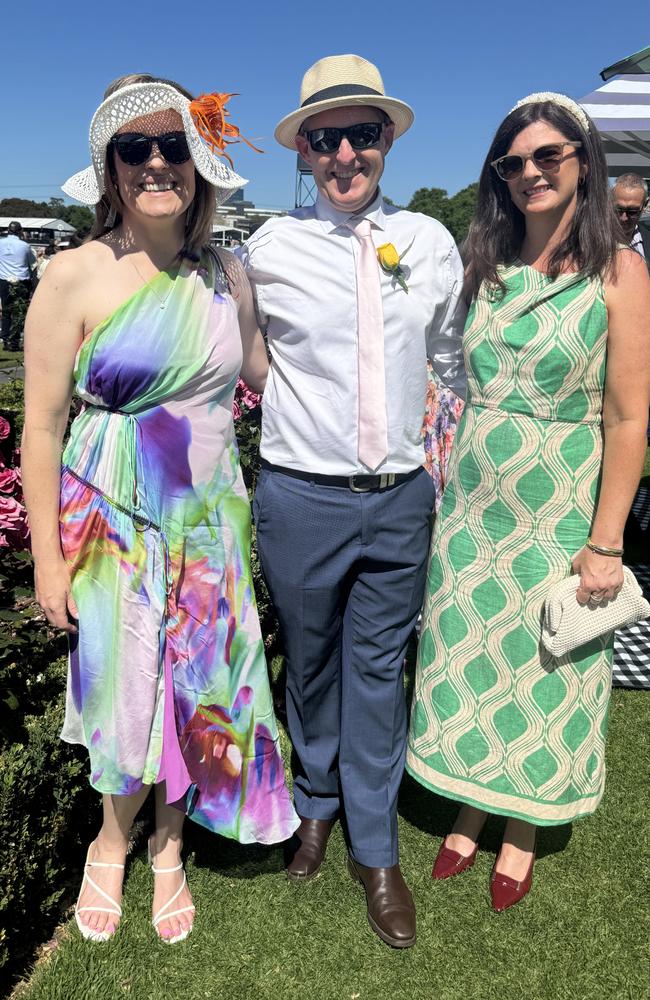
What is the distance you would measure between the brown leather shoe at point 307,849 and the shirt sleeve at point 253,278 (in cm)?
173

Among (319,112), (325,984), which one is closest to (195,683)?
(325,984)

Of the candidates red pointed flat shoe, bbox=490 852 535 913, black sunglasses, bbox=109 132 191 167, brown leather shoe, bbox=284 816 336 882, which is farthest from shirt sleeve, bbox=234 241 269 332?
red pointed flat shoe, bbox=490 852 535 913

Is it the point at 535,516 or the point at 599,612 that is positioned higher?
the point at 535,516

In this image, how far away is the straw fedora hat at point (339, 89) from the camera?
2.30 metres

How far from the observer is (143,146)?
2.02 m

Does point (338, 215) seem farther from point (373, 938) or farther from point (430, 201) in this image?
point (430, 201)

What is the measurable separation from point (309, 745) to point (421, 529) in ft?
2.84

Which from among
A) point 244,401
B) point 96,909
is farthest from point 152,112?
point 244,401

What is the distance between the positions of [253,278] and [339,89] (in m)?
0.59

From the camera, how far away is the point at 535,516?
7.82ft

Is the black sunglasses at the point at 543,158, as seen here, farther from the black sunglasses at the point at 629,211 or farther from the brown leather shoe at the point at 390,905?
the black sunglasses at the point at 629,211

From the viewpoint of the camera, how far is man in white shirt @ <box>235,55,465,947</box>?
7.68 ft

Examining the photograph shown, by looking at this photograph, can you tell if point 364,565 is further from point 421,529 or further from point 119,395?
point 119,395

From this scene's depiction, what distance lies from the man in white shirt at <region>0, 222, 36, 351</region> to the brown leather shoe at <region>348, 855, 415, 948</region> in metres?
14.7
